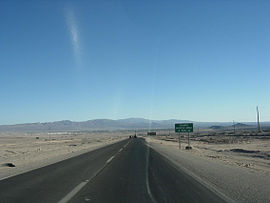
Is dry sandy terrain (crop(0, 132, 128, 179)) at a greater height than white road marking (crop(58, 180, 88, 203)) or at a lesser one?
greater

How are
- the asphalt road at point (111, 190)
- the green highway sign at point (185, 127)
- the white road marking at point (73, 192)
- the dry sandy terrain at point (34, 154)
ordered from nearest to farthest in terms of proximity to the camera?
1. the white road marking at point (73, 192)
2. the asphalt road at point (111, 190)
3. the dry sandy terrain at point (34, 154)
4. the green highway sign at point (185, 127)

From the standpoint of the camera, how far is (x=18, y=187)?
12.9m

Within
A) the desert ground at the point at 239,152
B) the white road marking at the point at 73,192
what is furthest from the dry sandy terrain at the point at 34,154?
the desert ground at the point at 239,152

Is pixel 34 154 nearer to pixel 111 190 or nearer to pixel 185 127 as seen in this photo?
pixel 185 127

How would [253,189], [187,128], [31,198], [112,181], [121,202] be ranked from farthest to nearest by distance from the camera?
[187,128]
[112,181]
[253,189]
[31,198]
[121,202]

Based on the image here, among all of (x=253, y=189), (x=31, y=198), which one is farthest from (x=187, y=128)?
(x=31, y=198)

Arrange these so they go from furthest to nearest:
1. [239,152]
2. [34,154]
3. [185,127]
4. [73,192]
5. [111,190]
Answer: [185,127]
[239,152]
[34,154]
[111,190]
[73,192]

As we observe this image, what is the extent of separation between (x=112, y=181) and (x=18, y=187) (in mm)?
3750

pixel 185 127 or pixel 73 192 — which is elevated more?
pixel 185 127

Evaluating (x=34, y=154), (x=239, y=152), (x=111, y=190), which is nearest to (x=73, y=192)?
(x=111, y=190)

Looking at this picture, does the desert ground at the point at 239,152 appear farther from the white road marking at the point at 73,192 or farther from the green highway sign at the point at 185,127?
the white road marking at the point at 73,192

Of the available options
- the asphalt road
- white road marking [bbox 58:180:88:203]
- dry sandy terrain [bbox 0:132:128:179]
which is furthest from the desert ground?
dry sandy terrain [bbox 0:132:128:179]

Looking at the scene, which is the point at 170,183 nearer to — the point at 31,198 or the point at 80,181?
the point at 80,181

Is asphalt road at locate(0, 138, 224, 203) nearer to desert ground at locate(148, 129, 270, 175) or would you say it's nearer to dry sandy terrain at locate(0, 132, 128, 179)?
dry sandy terrain at locate(0, 132, 128, 179)
